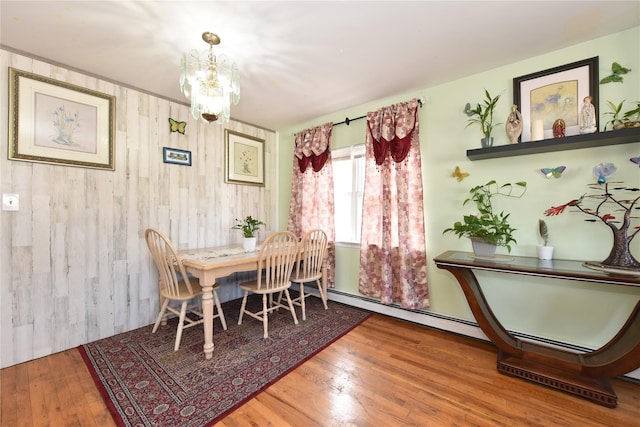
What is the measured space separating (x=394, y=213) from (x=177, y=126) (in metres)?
2.44

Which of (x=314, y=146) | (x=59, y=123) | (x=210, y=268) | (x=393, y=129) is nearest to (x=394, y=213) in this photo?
(x=393, y=129)

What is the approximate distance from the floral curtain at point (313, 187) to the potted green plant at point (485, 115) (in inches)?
58.5

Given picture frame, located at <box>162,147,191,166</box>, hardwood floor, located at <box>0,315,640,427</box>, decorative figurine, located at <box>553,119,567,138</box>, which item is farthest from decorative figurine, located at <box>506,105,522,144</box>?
picture frame, located at <box>162,147,191,166</box>

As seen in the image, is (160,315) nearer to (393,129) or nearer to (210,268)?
(210,268)

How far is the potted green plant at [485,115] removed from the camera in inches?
80.9

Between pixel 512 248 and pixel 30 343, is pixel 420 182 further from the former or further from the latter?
pixel 30 343

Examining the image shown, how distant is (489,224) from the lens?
186cm

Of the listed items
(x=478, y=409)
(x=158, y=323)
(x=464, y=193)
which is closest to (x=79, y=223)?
(x=158, y=323)

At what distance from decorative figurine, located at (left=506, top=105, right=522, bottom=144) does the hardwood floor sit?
1674 mm

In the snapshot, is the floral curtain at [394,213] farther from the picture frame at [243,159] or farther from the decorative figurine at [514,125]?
the picture frame at [243,159]

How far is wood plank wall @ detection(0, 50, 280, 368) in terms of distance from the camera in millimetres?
1870

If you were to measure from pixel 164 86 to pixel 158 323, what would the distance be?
2.19m

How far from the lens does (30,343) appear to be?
1910 millimetres

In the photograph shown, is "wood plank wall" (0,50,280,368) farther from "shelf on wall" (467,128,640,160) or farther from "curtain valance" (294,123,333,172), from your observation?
"shelf on wall" (467,128,640,160)
